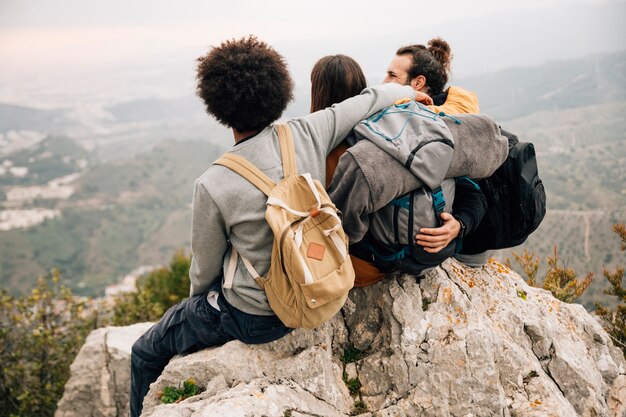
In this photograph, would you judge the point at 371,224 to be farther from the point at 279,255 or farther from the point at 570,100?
the point at 570,100

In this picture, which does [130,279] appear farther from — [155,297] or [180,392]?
[180,392]

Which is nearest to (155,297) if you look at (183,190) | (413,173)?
(413,173)

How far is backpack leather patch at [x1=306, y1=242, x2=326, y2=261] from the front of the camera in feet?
8.76

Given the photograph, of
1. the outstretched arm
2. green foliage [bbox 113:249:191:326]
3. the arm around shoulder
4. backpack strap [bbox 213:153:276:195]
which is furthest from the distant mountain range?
backpack strap [bbox 213:153:276:195]

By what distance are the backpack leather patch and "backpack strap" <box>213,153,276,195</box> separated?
41cm

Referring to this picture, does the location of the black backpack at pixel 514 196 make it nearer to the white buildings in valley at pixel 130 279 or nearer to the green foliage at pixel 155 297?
the green foliage at pixel 155 297

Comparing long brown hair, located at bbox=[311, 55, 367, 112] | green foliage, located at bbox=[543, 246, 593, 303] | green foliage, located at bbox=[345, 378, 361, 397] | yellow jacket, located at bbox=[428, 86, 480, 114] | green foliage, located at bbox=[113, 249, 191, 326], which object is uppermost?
long brown hair, located at bbox=[311, 55, 367, 112]

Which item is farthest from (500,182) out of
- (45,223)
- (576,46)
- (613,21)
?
(576,46)

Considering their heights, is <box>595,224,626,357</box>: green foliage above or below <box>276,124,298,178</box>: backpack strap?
below

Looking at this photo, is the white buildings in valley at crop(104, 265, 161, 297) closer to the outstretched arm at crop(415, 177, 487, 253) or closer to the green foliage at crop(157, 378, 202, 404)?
the green foliage at crop(157, 378, 202, 404)

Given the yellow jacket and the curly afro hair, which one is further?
the yellow jacket

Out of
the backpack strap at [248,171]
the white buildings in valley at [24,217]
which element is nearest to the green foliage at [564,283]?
the backpack strap at [248,171]

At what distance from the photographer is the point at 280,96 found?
283cm

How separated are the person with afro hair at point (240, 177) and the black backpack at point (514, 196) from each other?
95 cm
